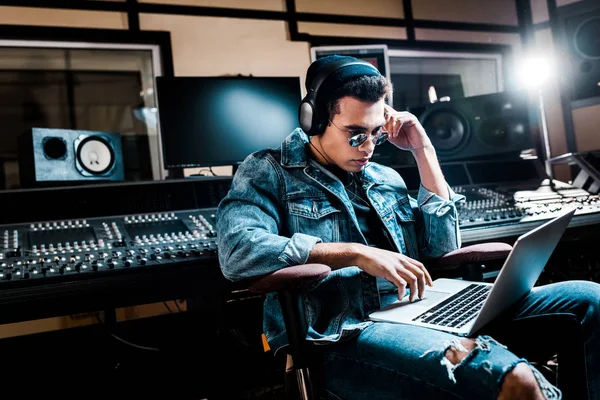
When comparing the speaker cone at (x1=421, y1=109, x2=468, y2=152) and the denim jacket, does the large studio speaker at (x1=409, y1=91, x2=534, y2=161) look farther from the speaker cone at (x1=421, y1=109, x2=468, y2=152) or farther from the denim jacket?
the denim jacket

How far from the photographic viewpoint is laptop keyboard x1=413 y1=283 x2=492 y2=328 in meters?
1.30

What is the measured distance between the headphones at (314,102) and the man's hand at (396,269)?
1.43 ft

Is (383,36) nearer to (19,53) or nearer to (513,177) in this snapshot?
(513,177)

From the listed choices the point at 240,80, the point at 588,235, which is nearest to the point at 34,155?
the point at 240,80

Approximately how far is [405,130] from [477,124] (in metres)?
1.35

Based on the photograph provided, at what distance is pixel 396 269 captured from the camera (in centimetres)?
133

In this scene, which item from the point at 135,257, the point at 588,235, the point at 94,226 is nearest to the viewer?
the point at 135,257

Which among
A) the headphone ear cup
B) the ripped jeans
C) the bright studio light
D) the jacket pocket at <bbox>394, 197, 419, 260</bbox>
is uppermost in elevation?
the bright studio light

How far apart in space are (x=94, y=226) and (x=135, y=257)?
430mm

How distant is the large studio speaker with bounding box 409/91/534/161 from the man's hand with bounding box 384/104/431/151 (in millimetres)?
1218

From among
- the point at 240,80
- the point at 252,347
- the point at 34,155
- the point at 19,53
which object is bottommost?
the point at 252,347

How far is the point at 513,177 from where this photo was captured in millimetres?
3080

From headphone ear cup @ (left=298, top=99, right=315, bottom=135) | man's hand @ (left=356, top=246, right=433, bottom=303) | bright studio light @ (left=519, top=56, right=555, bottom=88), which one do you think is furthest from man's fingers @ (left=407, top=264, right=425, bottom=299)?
bright studio light @ (left=519, top=56, right=555, bottom=88)

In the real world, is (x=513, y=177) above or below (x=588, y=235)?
above
